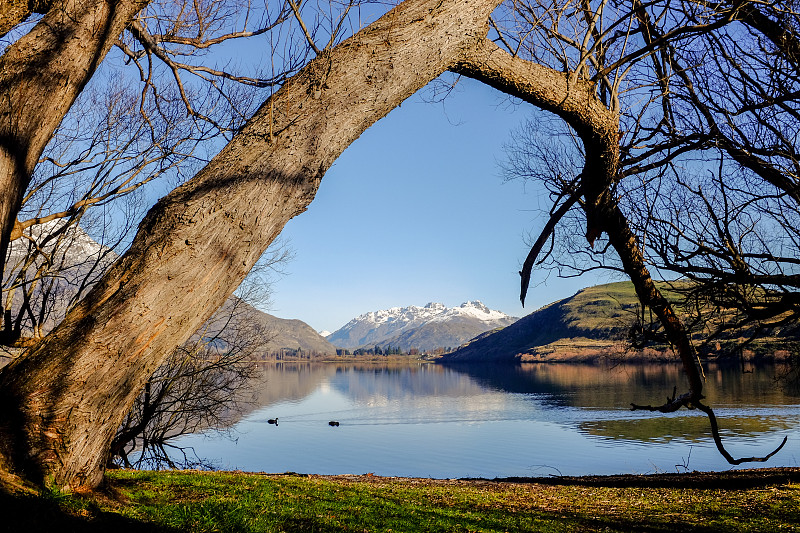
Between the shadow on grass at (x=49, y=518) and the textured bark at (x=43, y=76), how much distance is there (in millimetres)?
1470

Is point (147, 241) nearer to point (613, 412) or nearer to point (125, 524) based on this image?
point (125, 524)

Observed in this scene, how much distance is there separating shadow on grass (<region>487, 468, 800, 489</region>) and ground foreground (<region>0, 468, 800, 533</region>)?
0.40ft

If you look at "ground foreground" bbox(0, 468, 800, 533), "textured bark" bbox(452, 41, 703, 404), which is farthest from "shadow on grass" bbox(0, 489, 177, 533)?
"textured bark" bbox(452, 41, 703, 404)

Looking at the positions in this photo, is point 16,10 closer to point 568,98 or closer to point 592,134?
point 568,98

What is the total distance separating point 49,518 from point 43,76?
271 centimetres

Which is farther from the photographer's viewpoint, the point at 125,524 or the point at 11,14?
the point at 11,14

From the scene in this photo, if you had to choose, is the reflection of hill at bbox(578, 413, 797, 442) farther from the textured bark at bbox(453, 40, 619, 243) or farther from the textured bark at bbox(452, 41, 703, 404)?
the textured bark at bbox(453, 40, 619, 243)

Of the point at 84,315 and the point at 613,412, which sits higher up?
the point at 84,315

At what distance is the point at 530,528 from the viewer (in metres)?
6.26

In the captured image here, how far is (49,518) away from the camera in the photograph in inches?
123

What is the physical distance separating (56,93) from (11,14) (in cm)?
96

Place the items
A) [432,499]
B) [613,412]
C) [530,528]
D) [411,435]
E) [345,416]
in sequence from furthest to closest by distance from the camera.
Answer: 1. [345,416]
2. [613,412]
3. [411,435]
4. [432,499]
5. [530,528]

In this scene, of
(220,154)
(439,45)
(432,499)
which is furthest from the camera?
(432,499)

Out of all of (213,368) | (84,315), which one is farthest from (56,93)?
(213,368)
